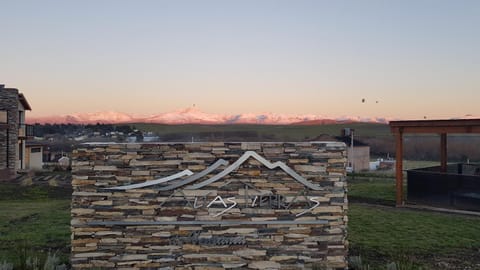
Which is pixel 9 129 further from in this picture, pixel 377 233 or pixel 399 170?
pixel 377 233

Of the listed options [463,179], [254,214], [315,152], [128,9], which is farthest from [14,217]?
[463,179]

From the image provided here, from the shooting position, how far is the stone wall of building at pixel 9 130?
23.8m

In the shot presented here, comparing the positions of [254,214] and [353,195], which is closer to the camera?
[254,214]

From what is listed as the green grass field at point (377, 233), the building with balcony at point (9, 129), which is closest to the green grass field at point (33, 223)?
the green grass field at point (377, 233)

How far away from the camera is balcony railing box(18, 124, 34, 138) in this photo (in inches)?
1070

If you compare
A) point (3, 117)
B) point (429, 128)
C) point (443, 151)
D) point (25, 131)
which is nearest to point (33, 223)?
point (429, 128)

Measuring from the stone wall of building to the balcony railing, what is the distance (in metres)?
2.36

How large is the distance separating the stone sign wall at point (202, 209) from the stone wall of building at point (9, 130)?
769 inches

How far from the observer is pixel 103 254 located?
6.16m

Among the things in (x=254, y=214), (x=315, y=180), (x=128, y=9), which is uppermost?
(x=128, y=9)

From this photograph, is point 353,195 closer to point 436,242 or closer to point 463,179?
point 463,179

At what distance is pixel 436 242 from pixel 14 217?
10.5 meters

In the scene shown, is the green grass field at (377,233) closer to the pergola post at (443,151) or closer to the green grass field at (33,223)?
the green grass field at (33,223)

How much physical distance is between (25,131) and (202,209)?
25.3 metres
